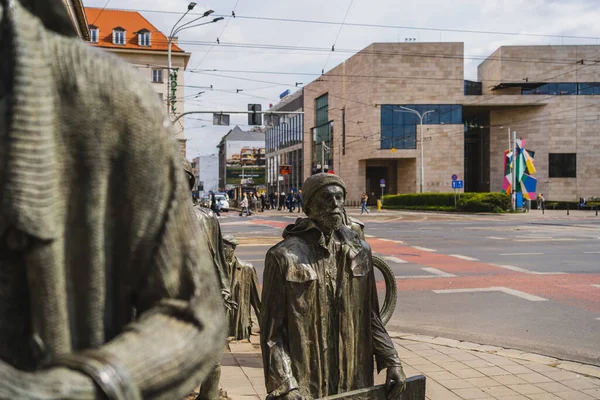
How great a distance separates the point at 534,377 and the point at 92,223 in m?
5.94

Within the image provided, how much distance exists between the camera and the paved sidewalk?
5.52m

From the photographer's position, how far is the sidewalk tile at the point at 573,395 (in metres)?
5.42

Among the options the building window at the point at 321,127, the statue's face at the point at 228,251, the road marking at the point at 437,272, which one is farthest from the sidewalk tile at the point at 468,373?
the building window at the point at 321,127

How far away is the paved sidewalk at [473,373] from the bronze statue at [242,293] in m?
0.21

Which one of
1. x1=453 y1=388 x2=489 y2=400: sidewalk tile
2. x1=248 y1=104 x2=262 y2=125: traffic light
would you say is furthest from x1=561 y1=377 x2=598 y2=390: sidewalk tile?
x1=248 y1=104 x2=262 y2=125: traffic light

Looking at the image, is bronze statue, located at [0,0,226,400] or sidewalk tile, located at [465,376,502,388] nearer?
bronze statue, located at [0,0,226,400]

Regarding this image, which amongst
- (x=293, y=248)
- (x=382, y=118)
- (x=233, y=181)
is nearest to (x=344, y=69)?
(x=382, y=118)

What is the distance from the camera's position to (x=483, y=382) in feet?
19.2

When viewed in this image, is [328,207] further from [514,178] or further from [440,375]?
[514,178]

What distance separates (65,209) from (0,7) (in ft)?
1.00

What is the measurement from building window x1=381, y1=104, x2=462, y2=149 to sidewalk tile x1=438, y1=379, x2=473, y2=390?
51205 mm

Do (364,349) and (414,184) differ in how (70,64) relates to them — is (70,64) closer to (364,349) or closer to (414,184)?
(364,349)

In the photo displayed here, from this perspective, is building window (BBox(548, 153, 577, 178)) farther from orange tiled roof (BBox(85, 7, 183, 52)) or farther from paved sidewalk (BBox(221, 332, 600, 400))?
paved sidewalk (BBox(221, 332, 600, 400))

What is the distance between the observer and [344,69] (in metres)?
63.1
